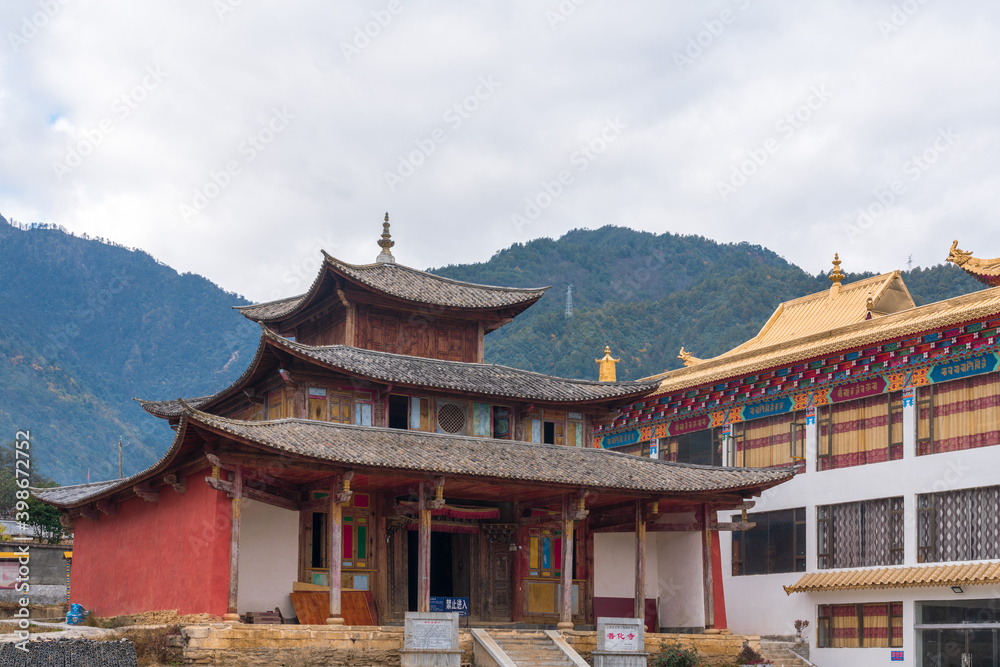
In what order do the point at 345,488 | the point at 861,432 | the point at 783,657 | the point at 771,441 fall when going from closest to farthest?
the point at 345,488
the point at 783,657
the point at 861,432
the point at 771,441

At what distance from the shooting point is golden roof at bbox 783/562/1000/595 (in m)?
27.8

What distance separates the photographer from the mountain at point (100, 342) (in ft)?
461

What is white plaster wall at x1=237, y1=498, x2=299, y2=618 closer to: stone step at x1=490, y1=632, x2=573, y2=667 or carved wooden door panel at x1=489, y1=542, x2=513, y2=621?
stone step at x1=490, y1=632, x2=573, y2=667

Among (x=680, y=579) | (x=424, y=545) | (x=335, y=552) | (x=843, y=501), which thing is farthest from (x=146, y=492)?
(x=843, y=501)

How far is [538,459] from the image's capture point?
30.0m

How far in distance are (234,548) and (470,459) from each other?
20.3 feet

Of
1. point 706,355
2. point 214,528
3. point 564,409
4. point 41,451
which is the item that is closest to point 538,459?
point 564,409

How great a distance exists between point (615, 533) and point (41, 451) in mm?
112271

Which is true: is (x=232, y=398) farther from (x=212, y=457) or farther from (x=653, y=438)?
(x=653, y=438)

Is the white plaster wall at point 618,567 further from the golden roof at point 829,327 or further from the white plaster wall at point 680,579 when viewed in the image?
the golden roof at point 829,327

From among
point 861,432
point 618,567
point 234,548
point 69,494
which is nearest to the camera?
point 234,548

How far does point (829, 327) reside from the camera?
38188mm

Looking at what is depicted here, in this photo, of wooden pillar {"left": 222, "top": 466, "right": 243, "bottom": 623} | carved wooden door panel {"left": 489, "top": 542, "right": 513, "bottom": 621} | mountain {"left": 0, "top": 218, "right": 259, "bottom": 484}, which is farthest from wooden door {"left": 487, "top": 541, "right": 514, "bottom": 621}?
mountain {"left": 0, "top": 218, "right": 259, "bottom": 484}

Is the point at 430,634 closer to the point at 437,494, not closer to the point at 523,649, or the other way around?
the point at 523,649
